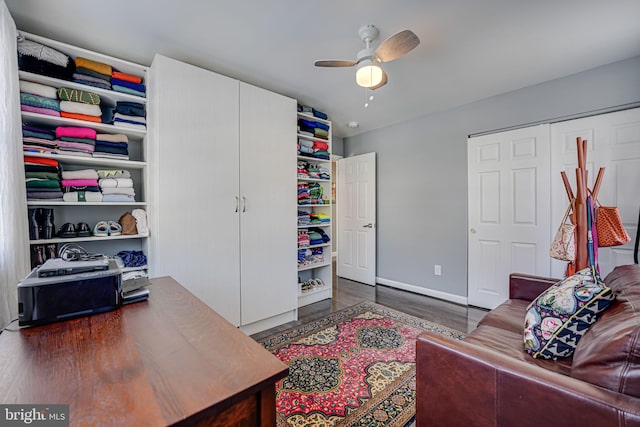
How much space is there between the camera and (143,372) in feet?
2.25

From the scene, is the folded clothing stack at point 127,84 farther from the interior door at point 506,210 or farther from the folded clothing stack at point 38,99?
the interior door at point 506,210

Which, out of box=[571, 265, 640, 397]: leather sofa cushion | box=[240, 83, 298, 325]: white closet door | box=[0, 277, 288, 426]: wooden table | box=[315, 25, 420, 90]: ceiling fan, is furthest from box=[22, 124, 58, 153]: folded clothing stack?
box=[571, 265, 640, 397]: leather sofa cushion

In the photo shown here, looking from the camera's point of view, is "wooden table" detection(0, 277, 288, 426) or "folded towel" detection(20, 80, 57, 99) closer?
"wooden table" detection(0, 277, 288, 426)

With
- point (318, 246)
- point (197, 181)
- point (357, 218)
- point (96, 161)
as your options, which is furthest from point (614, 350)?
point (357, 218)

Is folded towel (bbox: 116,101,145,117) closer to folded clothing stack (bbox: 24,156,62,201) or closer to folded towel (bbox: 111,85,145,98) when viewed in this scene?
folded towel (bbox: 111,85,145,98)

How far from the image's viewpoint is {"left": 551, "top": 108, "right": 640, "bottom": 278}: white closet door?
2.30 meters

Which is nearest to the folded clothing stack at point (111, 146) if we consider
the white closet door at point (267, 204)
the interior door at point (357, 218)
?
the white closet door at point (267, 204)

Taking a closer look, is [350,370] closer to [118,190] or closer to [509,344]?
[509,344]

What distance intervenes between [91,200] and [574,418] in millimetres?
2849

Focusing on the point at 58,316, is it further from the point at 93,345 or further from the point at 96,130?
the point at 96,130

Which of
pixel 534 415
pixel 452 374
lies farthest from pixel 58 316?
pixel 534 415

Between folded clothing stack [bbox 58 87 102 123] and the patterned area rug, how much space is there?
2263 mm

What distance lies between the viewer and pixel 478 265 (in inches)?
126

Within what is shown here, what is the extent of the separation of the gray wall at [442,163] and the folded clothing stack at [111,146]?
10.6 feet
